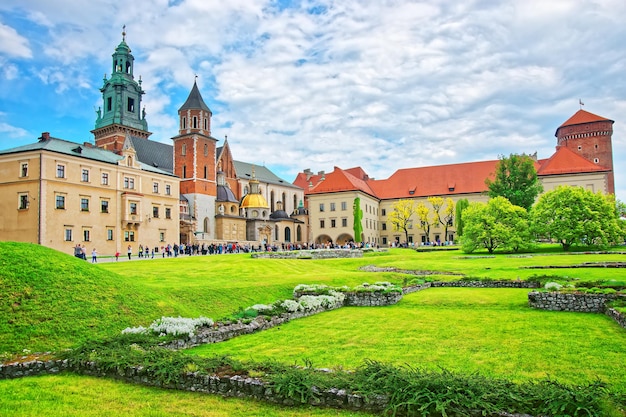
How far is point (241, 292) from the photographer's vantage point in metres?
18.9

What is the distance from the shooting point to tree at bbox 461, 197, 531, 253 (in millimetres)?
46031

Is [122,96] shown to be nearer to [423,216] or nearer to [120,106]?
[120,106]

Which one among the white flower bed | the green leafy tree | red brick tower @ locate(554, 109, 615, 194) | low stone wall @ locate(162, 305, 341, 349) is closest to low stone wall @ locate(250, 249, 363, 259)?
the green leafy tree

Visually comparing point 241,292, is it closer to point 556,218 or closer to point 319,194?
point 556,218

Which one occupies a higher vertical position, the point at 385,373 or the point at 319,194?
the point at 319,194

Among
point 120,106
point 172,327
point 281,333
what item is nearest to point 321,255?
point 281,333

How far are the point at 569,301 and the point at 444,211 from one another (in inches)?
2683

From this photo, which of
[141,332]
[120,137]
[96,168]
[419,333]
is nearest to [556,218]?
[419,333]

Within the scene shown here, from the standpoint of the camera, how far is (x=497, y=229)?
46094 millimetres

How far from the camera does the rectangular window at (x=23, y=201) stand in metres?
48.0

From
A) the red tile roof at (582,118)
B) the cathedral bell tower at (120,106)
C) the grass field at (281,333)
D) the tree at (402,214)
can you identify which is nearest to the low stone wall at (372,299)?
the grass field at (281,333)

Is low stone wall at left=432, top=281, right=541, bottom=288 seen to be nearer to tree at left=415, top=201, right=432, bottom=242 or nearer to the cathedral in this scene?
the cathedral

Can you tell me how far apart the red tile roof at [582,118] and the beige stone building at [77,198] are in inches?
2883

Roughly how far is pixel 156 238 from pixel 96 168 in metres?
11.8
